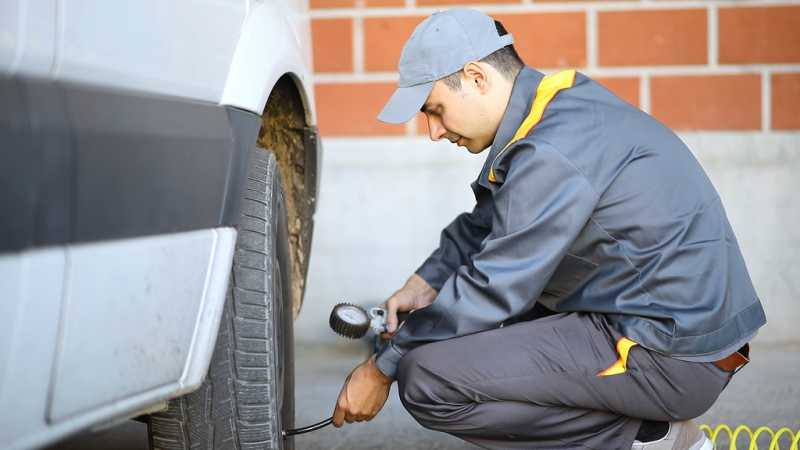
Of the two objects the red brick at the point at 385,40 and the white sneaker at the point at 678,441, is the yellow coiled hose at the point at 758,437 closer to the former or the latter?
the white sneaker at the point at 678,441

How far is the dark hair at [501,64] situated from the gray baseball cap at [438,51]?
23 millimetres

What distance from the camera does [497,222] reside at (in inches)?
90.7

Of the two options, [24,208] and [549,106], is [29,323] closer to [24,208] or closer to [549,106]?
[24,208]

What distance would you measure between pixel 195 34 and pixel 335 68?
2.79 metres

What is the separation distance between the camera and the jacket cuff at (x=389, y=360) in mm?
2395

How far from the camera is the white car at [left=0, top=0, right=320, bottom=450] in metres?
1.32

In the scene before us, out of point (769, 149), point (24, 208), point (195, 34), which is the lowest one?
point (769, 149)

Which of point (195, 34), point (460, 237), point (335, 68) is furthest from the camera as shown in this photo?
point (335, 68)

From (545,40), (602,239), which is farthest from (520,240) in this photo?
(545,40)

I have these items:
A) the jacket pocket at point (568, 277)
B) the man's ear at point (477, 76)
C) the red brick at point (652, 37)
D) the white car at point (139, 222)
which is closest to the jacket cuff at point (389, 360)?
the white car at point (139, 222)

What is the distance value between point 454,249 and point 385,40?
6.19 feet

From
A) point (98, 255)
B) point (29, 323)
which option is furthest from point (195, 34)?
point (29, 323)

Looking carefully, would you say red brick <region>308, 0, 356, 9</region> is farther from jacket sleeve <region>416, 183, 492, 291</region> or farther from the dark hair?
the dark hair

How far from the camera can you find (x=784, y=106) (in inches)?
176
